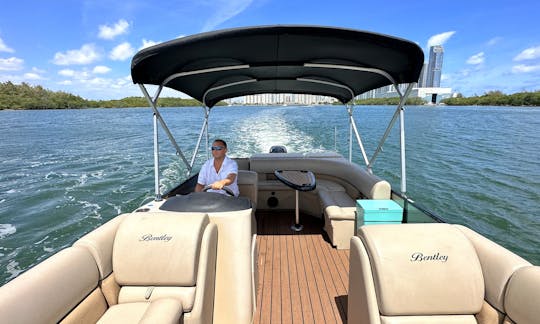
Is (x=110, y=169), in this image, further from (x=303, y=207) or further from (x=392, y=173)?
(x=392, y=173)

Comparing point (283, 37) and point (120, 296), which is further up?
point (283, 37)

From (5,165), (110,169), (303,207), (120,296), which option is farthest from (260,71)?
(5,165)

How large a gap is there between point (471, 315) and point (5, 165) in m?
13.8

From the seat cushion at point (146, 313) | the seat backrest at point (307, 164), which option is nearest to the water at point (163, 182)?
the seat backrest at point (307, 164)

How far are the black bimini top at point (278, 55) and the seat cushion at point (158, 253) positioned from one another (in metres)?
1.32

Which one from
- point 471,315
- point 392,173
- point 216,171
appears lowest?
point 392,173

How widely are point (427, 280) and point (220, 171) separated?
1838 mm

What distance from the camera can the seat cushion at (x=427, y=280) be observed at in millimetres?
1286

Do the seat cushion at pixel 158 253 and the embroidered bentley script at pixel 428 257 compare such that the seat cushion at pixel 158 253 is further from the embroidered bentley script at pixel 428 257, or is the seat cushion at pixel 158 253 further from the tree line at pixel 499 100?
the tree line at pixel 499 100

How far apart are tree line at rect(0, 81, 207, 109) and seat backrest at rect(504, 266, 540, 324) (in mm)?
55560

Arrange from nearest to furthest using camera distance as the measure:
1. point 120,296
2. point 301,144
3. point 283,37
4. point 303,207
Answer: point 120,296 → point 283,37 → point 303,207 → point 301,144

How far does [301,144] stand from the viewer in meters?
11.9

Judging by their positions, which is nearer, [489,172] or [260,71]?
[260,71]

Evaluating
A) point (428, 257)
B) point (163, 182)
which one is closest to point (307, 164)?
point (428, 257)
